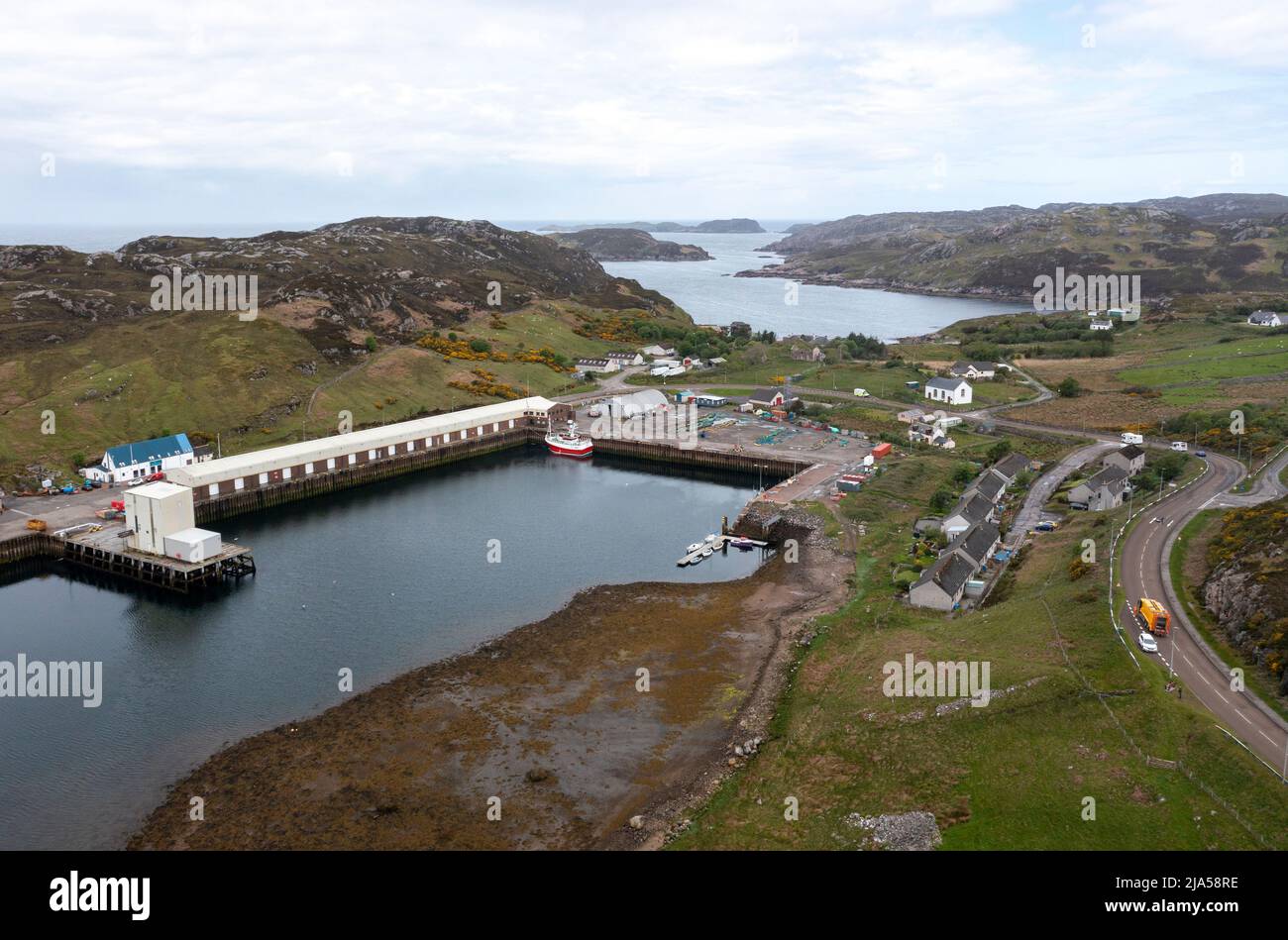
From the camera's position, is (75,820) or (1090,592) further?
(1090,592)

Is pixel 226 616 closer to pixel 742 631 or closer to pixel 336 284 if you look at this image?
pixel 742 631

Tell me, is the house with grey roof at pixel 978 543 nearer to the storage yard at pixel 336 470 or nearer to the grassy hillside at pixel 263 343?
the storage yard at pixel 336 470

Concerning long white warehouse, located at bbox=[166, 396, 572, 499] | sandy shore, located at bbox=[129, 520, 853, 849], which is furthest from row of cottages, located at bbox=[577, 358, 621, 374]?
sandy shore, located at bbox=[129, 520, 853, 849]

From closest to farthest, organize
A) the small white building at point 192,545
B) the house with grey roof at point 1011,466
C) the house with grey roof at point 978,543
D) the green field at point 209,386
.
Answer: the house with grey roof at point 978,543 → the small white building at point 192,545 → the house with grey roof at point 1011,466 → the green field at point 209,386

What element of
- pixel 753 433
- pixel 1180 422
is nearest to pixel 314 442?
pixel 753 433

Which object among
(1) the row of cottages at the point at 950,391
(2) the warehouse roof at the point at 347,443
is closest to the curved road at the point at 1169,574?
(1) the row of cottages at the point at 950,391
